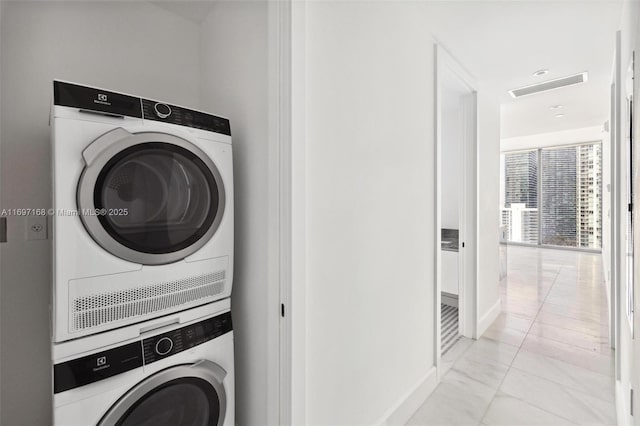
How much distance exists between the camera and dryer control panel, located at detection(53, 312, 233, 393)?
972 millimetres

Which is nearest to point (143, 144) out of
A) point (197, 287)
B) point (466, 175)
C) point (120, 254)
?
point (120, 254)

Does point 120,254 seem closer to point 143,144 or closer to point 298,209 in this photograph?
point 143,144

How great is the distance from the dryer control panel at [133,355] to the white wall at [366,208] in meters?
0.42

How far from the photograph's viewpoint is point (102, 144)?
102 cm

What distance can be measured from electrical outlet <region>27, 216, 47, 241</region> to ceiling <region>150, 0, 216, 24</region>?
1276mm

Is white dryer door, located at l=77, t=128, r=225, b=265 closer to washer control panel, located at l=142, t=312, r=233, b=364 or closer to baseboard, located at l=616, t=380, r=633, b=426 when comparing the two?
washer control panel, located at l=142, t=312, r=233, b=364

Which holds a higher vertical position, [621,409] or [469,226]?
[469,226]

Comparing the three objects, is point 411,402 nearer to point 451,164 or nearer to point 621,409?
point 621,409

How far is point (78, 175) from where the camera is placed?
99 centimetres

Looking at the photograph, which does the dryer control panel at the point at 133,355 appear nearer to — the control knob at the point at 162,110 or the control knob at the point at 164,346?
the control knob at the point at 164,346

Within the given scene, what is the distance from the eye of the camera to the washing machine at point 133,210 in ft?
3.19

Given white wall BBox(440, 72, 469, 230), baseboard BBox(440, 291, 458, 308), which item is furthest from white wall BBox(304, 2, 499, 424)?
white wall BBox(440, 72, 469, 230)

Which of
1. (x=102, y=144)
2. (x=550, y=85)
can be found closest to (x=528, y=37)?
(x=550, y=85)

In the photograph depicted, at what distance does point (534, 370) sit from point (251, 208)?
2474 mm
